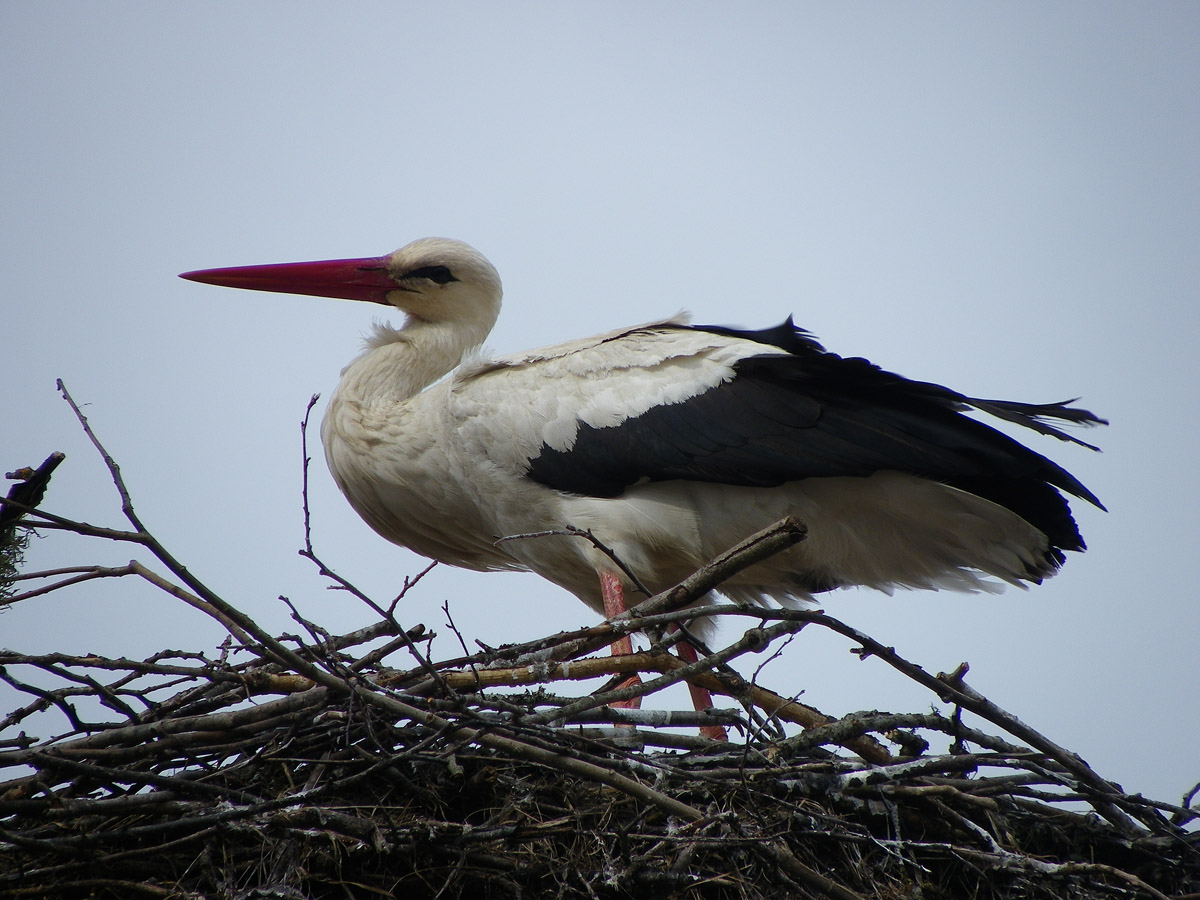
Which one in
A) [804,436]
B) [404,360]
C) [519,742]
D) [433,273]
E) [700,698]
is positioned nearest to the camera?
[519,742]

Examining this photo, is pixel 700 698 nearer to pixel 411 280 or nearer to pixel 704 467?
pixel 704 467

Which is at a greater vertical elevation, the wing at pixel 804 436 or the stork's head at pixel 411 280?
the stork's head at pixel 411 280

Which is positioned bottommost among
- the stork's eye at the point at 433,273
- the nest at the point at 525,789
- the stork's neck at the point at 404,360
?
the nest at the point at 525,789

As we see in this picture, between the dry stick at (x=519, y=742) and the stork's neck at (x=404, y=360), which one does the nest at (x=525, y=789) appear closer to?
the dry stick at (x=519, y=742)

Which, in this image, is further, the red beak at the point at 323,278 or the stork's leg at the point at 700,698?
the red beak at the point at 323,278

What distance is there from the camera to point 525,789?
2.59 m

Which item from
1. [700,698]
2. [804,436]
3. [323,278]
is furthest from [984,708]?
[323,278]

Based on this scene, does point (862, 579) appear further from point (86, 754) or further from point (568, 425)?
point (86, 754)

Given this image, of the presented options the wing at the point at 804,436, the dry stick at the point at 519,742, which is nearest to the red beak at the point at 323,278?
the wing at the point at 804,436

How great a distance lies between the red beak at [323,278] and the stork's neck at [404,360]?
0.20 m

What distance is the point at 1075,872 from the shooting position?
2521mm

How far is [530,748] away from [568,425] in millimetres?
1417

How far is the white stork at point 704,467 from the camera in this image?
335cm

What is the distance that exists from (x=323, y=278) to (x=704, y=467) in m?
1.90
